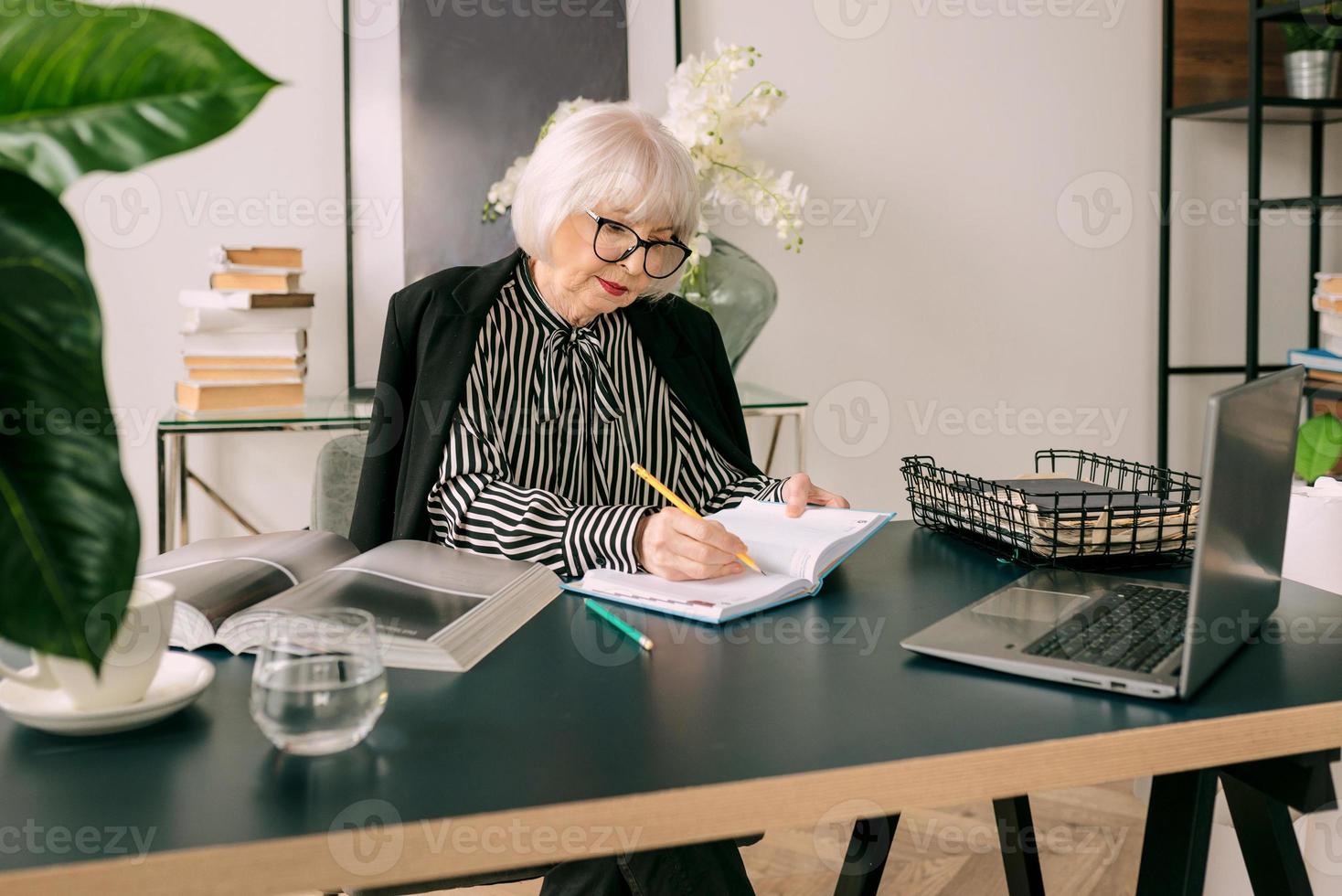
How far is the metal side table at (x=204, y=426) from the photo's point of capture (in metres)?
2.38

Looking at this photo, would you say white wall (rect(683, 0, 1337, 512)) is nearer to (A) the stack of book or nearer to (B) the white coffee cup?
(A) the stack of book

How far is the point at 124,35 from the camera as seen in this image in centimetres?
57

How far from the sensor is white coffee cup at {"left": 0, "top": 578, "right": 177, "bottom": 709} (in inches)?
35.2

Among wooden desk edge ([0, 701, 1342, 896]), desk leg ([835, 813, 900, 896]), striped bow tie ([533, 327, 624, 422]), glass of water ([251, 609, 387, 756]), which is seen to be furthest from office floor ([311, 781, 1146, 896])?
glass of water ([251, 609, 387, 756])

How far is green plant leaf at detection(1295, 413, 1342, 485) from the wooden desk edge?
1.05 metres

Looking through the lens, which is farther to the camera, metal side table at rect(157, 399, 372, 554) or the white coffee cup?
metal side table at rect(157, 399, 372, 554)

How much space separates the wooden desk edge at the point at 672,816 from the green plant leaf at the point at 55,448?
266 mm

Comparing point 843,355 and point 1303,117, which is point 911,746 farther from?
point 1303,117

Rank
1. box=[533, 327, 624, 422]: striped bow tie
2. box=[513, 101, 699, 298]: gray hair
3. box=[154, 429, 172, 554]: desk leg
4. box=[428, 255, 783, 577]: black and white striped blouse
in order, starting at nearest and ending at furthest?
box=[428, 255, 783, 577]: black and white striped blouse < box=[513, 101, 699, 298]: gray hair < box=[533, 327, 624, 422]: striped bow tie < box=[154, 429, 172, 554]: desk leg

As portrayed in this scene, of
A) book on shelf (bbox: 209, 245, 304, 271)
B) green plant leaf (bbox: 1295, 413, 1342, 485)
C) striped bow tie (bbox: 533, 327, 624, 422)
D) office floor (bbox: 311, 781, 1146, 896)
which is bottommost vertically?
office floor (bbox: 311, 781, 1146, 896)

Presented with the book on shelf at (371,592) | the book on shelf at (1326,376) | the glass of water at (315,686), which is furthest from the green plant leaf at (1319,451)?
the glass of water at (315,686)

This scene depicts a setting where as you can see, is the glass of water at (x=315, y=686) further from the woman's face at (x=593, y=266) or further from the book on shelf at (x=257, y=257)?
the book on shelf at (x=257, y=257)

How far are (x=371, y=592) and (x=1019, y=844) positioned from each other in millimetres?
942

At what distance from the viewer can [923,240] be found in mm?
3221
